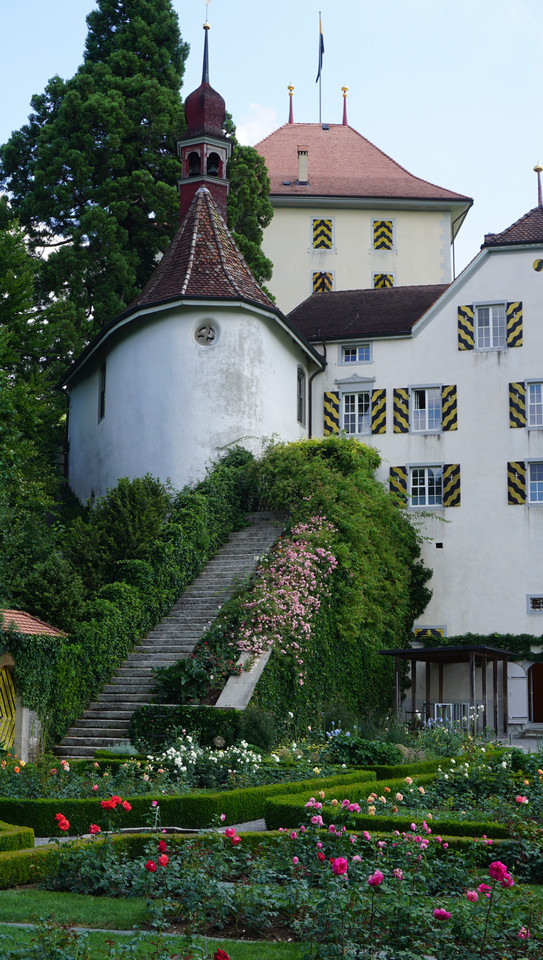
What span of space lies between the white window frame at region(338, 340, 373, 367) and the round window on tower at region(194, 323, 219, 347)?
534 cm

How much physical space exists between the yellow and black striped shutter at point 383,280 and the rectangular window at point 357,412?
11462 millimetres

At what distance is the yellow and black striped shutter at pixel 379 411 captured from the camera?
99.9ft

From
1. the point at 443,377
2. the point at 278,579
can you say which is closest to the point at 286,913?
the point at 278,579

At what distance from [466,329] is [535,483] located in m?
4.83

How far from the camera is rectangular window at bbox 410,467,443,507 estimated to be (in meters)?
29.6

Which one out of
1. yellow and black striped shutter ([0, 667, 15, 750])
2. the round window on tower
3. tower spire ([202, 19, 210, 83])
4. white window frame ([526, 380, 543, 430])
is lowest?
yellow and black striped shutter ([0, 667, 15, 750])

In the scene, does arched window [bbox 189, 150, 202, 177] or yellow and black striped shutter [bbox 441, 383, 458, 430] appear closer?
yellow and black striped shutter [bbox 441, 383, 458, 430]

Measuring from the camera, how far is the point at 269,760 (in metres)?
13.4

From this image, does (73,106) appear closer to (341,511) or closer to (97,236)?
(97,236)

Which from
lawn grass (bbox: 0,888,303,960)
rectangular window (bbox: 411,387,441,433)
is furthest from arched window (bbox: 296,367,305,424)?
lawn grass (bbox: 0,888,303,960)

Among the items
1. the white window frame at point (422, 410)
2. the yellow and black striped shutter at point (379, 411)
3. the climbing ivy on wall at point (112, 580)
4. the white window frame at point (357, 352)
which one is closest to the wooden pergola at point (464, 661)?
the climbing ivy on wall at point (112, 580)

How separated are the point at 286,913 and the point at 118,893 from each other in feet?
4.51

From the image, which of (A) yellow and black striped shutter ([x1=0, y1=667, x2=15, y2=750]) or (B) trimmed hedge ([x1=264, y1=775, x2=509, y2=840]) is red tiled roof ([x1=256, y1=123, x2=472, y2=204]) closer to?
(A) yellow and black striped shutter ([x1=0, y1=667, x2=15, y2=750])

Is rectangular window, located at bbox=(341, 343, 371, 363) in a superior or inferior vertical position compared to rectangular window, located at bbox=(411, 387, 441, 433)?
superior
